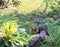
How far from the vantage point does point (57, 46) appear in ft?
19.9

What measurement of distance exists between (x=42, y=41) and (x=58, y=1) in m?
2.90

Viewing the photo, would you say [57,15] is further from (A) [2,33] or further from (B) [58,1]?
(A) [2,33]

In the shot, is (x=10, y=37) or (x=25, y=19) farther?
(x=25, y=19)

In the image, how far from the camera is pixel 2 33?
4.76 m

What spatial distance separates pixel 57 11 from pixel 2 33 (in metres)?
3.81

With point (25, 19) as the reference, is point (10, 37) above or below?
above

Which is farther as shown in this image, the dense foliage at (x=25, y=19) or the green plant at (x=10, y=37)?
the dense foliage at (x=25, y=19)

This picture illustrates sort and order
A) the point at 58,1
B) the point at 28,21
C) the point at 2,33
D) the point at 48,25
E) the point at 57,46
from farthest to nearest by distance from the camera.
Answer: the point at 58,1 < the point at 28,21 < the point at 48,25 < the point at 57,46 < the point at 2,33

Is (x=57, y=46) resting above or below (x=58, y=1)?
below

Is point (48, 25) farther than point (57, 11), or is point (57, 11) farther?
point (57, 11)

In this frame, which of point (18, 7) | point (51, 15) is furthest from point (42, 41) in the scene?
point (18, 7)

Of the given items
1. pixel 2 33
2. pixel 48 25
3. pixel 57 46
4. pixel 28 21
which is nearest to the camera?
pixel 2 33

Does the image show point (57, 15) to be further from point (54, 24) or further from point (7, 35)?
point (7, 35)

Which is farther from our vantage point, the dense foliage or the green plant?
the dense foliage
